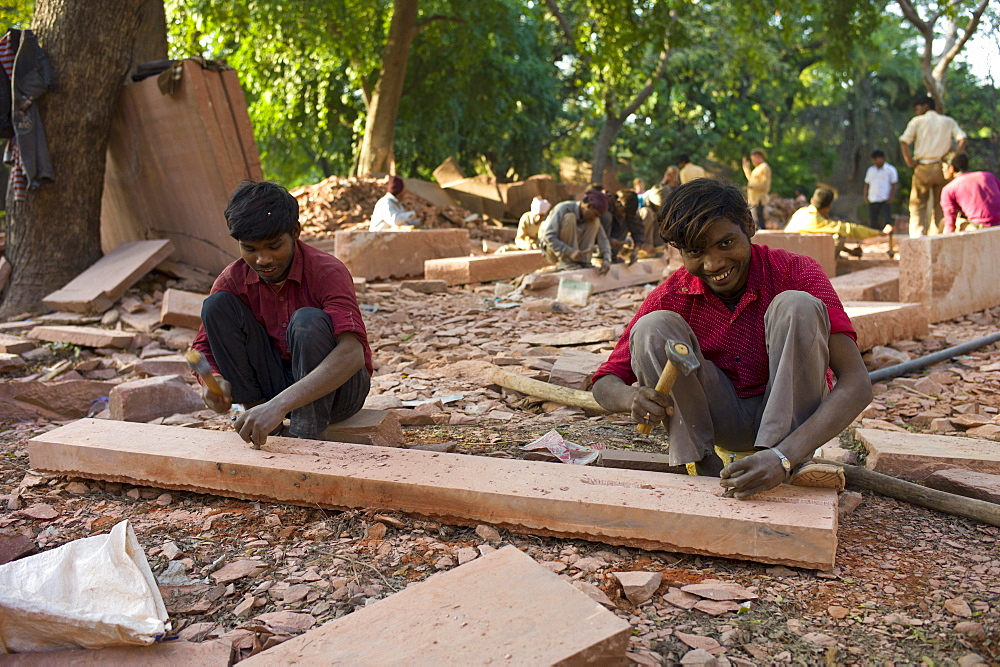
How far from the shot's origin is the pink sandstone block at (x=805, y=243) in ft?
26.9

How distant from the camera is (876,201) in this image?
13.9 metres

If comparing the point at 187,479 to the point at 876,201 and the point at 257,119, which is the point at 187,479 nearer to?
the point at 876,201

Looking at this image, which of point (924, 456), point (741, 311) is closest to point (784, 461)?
point (741, 311)

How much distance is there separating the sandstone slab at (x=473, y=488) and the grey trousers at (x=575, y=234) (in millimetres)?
6135

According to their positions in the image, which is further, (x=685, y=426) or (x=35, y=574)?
(x=685, y=426)

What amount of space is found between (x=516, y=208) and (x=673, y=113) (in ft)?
28.6

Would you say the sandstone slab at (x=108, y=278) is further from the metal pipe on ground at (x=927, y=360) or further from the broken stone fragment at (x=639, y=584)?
the metal pipe on ground at (x=927, y=360)

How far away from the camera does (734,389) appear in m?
2.65

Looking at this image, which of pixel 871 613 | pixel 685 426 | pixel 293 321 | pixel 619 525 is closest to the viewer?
pixel 871 613

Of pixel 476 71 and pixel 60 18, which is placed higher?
pixel 476 71

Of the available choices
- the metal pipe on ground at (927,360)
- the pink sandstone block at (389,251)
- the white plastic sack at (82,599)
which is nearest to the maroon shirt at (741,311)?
the white plastic sack at (82,599)

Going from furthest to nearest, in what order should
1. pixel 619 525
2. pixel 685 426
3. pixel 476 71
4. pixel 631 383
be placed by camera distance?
pixel 476 71 < pixel 631 383 < pixel 685 426 < pixel 619 525

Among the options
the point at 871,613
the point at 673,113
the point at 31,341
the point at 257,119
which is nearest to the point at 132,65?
the point at 31,341

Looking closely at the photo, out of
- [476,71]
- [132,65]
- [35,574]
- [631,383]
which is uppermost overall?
[476,71]
